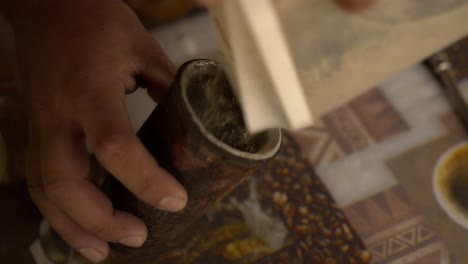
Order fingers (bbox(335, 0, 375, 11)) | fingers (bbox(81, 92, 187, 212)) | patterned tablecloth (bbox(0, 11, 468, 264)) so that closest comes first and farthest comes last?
fingers (bbox(335, 0, 375, 11)), fingers (bbox(81, 92, 187, 212)), patterned tablecloth (bbox(0, 11, 468, 264))

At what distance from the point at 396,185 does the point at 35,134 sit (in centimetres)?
43

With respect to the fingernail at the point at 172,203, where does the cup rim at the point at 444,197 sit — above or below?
below

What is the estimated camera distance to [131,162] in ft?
1.14

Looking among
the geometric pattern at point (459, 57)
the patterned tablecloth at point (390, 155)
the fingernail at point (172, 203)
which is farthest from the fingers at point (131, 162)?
the geometric pattern at point (459, 57)

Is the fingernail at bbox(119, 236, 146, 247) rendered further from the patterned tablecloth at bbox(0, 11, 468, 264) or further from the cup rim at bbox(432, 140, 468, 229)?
the cup rim at bbox(432, 140, 468, 229)

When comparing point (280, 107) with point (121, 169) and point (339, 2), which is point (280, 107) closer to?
point (339, 2)

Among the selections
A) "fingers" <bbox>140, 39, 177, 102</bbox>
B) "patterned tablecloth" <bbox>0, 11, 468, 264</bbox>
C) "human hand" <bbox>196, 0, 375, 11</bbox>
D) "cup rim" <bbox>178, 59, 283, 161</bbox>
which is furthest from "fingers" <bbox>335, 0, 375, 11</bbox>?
"patterned tablecloth" <bbox>0, 11, 468, 264</bbox>

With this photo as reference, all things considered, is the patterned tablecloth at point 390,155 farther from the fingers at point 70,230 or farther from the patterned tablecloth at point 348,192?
the fingers at point 70,230

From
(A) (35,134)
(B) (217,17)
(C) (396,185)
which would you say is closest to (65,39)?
(A) (35,134)

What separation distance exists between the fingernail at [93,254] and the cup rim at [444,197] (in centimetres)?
41

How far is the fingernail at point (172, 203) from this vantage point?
0.35m

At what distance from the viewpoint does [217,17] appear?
0.88ft

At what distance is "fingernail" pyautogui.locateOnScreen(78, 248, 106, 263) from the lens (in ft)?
1.45

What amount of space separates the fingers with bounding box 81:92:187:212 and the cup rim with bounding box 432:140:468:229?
367 mm
